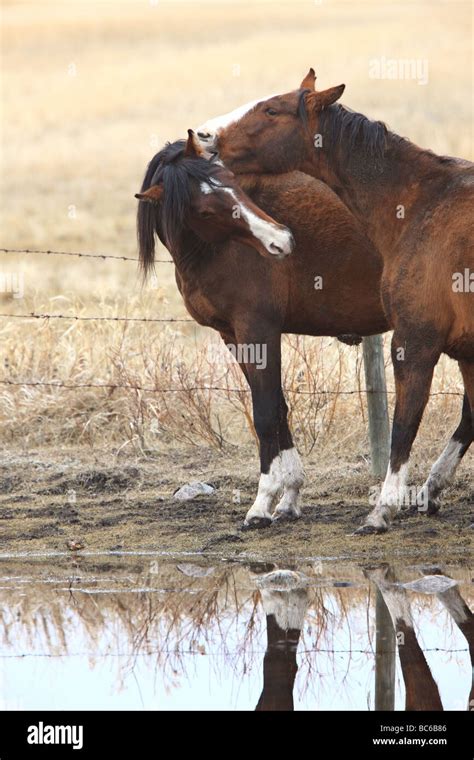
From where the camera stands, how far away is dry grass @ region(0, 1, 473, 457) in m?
10.1

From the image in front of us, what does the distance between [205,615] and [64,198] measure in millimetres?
26719

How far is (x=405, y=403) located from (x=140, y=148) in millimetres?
29368

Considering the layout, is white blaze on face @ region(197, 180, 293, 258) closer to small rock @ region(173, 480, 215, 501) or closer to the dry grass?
small rock @ region(173, 480, 215, 501)

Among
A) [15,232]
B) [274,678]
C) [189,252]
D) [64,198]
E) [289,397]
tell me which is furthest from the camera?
[64,198]

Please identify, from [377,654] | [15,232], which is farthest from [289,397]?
[15,232]

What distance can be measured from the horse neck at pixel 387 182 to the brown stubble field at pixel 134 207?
6.02 ft

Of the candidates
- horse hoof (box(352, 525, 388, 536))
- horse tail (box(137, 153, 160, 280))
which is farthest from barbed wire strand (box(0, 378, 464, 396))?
horse hoof (box(352, 525, 388, 536))

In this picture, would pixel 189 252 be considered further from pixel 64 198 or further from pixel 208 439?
pixel 64 198

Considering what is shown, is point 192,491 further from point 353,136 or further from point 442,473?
point 353,136

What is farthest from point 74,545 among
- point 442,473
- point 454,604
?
point 454,604

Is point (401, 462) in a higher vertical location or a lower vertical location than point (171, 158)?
lower

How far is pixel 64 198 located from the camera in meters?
31.5

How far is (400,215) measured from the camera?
282 inches

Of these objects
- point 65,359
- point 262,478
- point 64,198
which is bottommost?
point 262,478
